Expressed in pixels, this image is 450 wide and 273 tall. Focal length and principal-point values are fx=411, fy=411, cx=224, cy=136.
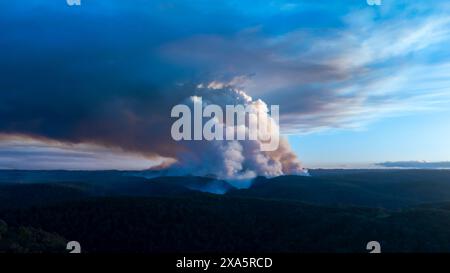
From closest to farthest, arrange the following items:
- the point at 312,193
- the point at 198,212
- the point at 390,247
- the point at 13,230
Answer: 1. the point at 13,230
2. the point at 390,247
3. the point at 198,212
4. the point at 312,193

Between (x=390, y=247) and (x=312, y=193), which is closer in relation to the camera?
(x=390, y=247)

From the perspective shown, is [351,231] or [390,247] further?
[351,231]

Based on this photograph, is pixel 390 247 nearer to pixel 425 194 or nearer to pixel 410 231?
pixel 410 231

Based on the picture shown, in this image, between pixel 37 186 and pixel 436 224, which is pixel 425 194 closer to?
pixel 436 224

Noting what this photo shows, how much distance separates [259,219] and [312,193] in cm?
5811
